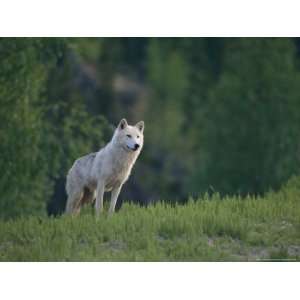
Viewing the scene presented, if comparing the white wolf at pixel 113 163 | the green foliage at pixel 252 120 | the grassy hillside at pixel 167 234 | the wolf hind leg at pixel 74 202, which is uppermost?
the green foliage at pixel 252 120

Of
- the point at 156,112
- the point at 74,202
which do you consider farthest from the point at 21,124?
the point at 156,112

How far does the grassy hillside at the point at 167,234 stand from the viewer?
51.2ft

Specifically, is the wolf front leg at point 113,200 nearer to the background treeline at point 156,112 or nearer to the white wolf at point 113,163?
the white wolf at point 113,163

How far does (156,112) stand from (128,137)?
36.1 m

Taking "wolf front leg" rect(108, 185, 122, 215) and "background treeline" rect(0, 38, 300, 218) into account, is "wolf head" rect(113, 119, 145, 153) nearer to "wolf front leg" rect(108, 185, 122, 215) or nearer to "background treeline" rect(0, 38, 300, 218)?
"wolf front leg" rect(108, 185, 122, 215)

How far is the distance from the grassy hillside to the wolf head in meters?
1.04

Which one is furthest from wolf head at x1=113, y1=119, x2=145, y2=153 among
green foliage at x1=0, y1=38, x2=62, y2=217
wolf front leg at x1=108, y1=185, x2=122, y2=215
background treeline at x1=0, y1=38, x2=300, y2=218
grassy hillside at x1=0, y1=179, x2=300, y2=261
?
green foliage at x1=0, y1=38, x2=62, y2=217

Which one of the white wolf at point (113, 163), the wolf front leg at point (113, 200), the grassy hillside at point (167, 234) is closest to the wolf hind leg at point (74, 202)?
the white wolf at point (113, 163)

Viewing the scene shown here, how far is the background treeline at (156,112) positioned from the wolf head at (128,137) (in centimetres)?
722

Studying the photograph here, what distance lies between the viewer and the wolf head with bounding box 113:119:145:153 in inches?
664

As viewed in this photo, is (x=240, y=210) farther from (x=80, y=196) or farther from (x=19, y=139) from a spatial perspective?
(x=19, y=139)

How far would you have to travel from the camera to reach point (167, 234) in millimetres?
16312

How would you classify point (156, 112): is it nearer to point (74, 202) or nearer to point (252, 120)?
point (252, 120)

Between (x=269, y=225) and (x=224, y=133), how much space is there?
22.1m
